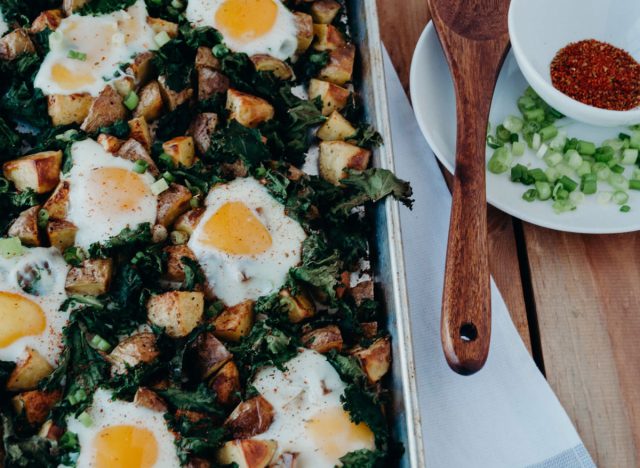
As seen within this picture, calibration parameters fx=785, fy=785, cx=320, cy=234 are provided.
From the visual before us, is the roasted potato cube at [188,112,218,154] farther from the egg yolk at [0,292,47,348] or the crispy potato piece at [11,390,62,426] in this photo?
the crispy potato piece at [11,390,62,426]

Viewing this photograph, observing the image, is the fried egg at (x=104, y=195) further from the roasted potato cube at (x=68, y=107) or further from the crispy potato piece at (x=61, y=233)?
the roasted potato cube at (x=68, y=107)

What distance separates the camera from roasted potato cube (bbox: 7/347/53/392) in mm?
2107

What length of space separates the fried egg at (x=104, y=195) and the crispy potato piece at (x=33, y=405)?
0.48 meters

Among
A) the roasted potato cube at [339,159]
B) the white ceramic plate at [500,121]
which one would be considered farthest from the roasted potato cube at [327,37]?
the roasted potato cube at [339,159]

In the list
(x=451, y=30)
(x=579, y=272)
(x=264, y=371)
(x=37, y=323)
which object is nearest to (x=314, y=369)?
(x=264, y=371)

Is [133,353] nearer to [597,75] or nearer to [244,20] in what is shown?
[244,20]

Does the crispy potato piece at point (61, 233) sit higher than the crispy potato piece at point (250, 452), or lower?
higher

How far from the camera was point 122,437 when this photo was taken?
202 centimetres

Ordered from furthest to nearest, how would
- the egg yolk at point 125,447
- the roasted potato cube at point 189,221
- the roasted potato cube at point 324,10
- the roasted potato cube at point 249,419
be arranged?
the roasted potato cube at point 324,10 < the roasted potato cube at point 189,221 < the roasted potato cube at point 249,419 < the egg yolk at point 125,447

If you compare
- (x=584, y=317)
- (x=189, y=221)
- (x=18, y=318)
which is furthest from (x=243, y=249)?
(x=584, y=317)

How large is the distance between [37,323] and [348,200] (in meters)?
1.00

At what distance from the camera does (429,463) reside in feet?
7.91

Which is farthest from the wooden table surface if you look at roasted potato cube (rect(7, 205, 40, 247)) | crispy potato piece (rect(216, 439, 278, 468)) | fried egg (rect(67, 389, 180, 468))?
roasted potato cube (rect(7, 205, 40, 247))

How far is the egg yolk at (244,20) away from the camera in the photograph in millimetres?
2754
